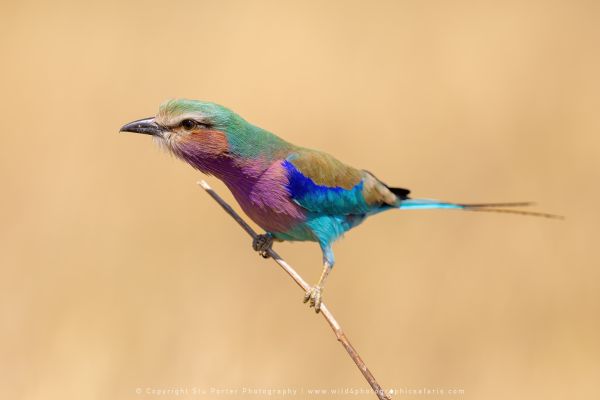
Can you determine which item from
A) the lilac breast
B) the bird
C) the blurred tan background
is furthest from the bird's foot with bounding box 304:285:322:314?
the blurred tan background

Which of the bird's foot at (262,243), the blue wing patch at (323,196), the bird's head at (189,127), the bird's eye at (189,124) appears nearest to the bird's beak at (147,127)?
the bird's head at (189,127)

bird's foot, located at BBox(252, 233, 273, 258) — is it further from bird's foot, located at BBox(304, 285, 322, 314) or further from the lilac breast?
bird's foot, located at BBox(304, 285, 322, 314)

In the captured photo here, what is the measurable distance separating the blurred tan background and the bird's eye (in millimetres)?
1218

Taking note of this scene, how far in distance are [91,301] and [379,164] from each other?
8.52 ft

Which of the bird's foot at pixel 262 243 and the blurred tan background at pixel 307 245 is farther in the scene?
the blurred tan background at pixel 307 245

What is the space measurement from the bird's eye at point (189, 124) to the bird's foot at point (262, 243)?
27.0 inches

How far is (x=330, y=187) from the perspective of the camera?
4.13 m

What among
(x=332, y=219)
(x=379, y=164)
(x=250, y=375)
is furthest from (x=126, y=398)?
(x=379, y=164)

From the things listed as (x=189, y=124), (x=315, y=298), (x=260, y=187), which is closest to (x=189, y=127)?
(x=189, y=124)

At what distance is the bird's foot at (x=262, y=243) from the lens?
4.04 meters

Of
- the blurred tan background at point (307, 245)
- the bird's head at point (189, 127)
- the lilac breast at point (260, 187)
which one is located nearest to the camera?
the bird's head at point (189, 127)

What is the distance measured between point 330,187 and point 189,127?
2.78ft

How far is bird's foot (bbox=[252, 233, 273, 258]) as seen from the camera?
13.3 feet

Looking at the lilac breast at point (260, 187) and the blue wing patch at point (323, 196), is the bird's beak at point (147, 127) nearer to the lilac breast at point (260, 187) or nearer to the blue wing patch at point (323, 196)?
the lilac breast at point (260, 187)
